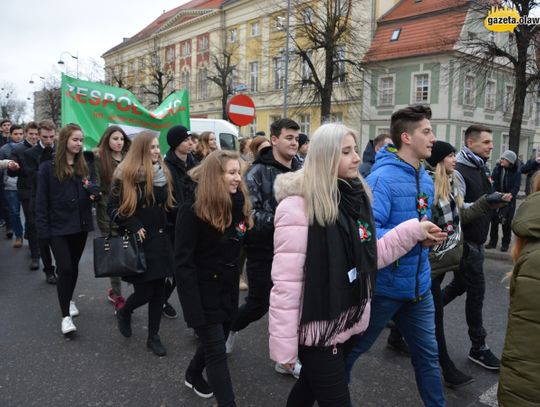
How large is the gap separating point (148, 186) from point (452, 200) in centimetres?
246

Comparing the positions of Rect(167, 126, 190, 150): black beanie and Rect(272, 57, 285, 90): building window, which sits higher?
Rect(272, 57, 285, 90): building window

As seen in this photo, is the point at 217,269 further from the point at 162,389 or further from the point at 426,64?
the point at 426,64

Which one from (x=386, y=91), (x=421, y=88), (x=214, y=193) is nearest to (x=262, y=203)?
(x=214, y=193)

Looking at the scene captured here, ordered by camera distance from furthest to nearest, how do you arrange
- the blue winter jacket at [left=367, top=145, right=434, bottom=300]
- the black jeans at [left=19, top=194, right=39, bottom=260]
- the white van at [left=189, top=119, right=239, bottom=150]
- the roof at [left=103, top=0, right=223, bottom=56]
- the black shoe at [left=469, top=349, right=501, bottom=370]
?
the roof at [left=103, top=0, right=223, bottom=56] < the white van at [left=189, top=119, right=239, bottom=150] < the black jeans at [left=19, top=194, right=39, bottom=260] < the black shoe at [left=469, top=349, right=501, bottom=370] < the blue winter jacket at [left=367, top=145, right=434, bottom=300]

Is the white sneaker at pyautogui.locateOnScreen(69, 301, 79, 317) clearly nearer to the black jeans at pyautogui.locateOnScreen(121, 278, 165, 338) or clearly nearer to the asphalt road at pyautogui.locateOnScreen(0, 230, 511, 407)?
the asphalt road at pyautogui.locateOnScreen(0, 230, 511, 407)

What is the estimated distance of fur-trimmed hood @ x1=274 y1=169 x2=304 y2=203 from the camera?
2.26 meters

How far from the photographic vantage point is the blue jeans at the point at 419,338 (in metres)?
2.78

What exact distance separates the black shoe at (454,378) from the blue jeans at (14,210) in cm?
740

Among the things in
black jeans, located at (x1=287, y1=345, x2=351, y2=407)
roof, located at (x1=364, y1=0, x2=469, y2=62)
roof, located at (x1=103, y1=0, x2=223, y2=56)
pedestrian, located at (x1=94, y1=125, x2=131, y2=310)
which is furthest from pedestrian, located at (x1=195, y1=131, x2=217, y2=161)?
roof, located at (x1=103, y1=0, x2=223, y2=56)

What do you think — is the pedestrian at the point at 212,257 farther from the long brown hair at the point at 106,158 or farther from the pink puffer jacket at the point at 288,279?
the long brown hair at the point at 106,158

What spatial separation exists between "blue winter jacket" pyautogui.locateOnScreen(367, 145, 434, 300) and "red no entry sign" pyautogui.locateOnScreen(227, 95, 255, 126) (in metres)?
7.30

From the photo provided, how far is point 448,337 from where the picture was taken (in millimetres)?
4352

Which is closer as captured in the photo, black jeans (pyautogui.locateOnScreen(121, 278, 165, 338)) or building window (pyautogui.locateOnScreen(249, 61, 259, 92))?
black jeans (pyautogui.locateOnScreen(121, 278, 165, 338))

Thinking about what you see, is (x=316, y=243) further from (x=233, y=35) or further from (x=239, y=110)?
(x=233, y=35)
